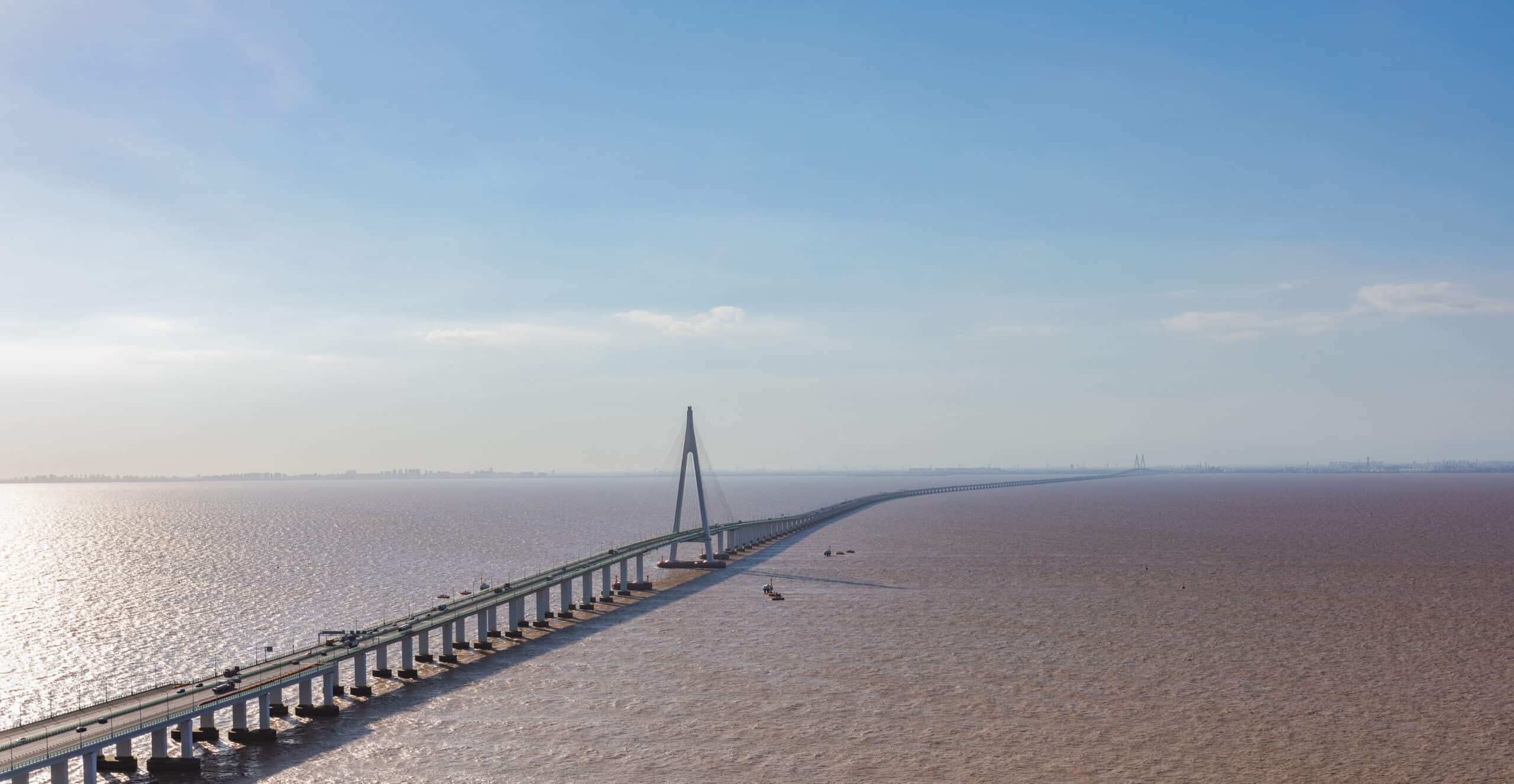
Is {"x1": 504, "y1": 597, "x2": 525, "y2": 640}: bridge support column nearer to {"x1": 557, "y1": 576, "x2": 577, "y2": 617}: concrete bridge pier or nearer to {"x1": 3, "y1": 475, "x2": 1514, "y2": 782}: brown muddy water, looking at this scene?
{"x1": 3, "y1": 475, "x2": 1514, "y2": 782}: brown muddy water

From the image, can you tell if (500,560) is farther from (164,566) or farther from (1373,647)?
(1373,647)

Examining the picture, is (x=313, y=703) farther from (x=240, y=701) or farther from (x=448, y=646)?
(x=448, y=646)

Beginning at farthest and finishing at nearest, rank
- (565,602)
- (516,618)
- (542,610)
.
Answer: (565,602)
(542,610)
(516,618)

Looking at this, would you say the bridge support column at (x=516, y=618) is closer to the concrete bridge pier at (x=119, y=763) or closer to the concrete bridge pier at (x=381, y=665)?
the concrete bridge pier at (x=381, y=665)

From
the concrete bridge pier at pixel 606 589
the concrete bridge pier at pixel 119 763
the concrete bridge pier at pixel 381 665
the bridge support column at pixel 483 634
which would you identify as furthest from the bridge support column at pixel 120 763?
the concrete bridge pier at pixel 606 589

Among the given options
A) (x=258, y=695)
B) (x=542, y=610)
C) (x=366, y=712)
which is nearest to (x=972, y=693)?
(x=366, y=712)

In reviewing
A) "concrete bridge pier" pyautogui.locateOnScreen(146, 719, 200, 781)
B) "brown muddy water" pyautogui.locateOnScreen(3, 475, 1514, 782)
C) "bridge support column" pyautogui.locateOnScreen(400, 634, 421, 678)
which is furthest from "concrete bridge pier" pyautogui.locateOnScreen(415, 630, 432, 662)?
"concrete bridge pier" pyautogui.locateOnScreen(146, 719, 200, 781)
